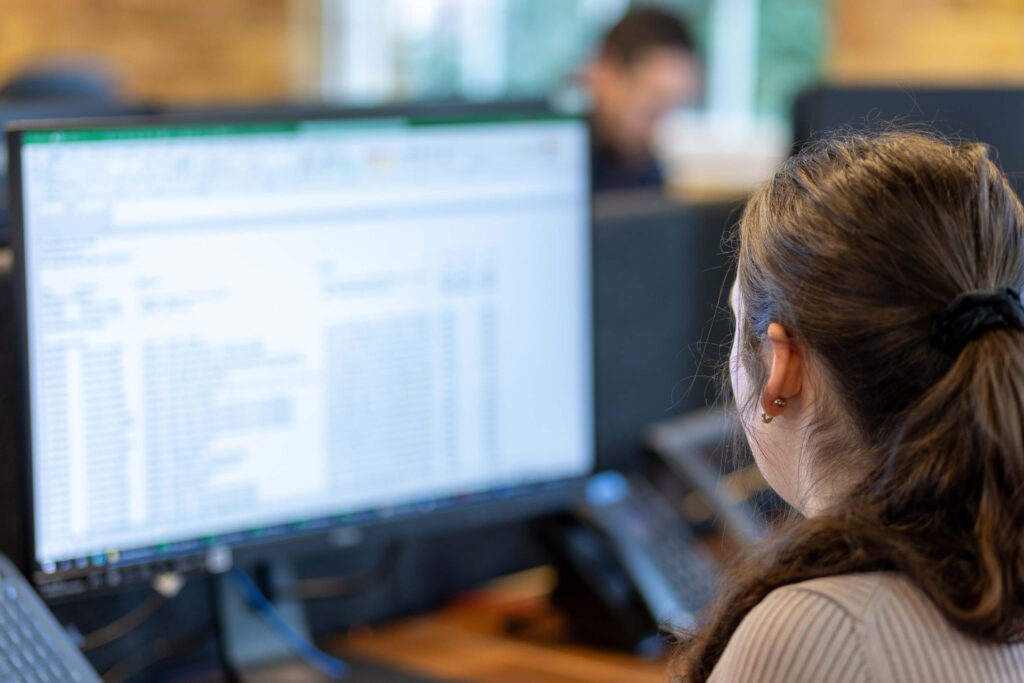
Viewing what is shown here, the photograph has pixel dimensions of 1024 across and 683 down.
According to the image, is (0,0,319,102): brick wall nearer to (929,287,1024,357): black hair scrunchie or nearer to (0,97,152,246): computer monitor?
(0,97,152,246): computer monitor

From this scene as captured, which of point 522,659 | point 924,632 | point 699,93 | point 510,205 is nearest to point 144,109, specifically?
point 510,205

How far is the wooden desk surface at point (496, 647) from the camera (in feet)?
3.47

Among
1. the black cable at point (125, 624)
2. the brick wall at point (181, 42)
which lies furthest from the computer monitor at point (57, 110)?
the brick wall at point (181, 42)

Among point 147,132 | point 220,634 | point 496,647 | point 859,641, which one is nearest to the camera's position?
point 859,641

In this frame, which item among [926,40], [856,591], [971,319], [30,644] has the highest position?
[926,40]

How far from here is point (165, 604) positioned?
1.03m

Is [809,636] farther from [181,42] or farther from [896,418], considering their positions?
[181,42]

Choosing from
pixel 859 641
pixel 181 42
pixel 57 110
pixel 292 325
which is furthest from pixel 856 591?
pixel 181 42

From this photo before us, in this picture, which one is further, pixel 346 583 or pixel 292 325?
pixel 346 583

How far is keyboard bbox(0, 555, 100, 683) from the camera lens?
29.9 inches

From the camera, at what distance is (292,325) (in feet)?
3.01

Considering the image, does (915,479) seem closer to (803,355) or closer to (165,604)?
(803,355)

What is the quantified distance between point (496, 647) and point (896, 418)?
0.60 m

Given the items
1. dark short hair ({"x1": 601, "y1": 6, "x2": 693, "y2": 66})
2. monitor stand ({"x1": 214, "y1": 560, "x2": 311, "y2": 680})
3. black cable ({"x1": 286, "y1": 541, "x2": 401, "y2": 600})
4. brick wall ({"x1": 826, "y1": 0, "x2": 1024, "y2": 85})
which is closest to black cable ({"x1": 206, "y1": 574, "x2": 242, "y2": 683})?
monitor stand ({"x1": 214, "y1": 560, "x2": 311, "y2": 680})
